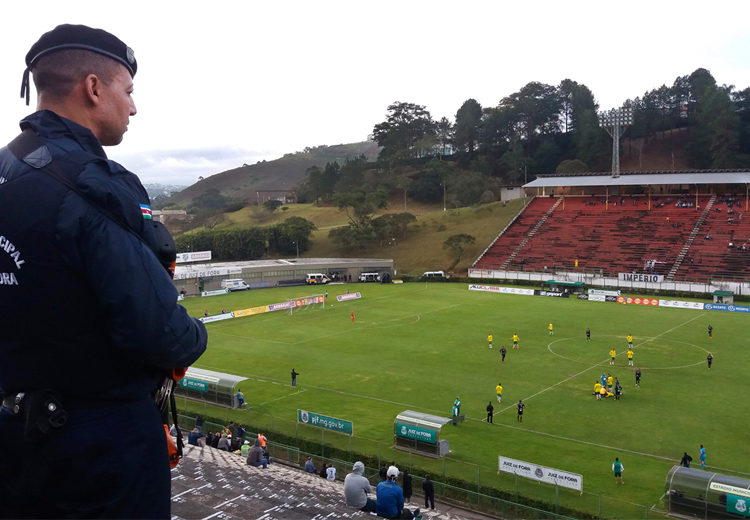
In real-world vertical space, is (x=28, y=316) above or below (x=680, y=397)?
above

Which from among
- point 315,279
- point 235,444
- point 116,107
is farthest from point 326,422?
point 315,279

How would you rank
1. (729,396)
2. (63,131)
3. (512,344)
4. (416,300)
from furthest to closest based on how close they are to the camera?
(416,300)
(512,344)
(729,396)
(63,131)

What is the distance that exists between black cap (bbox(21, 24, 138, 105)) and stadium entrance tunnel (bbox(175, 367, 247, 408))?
31.4 m

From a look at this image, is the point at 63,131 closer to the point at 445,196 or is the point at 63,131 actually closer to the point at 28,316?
the point at 28,316

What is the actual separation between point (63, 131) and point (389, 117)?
507ft

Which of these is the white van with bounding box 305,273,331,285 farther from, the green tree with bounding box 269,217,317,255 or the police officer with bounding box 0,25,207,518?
the police officer with bounding box 0,25,207,518

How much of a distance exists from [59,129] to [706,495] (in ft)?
76.9

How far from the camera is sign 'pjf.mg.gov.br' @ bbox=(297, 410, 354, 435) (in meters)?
27.9

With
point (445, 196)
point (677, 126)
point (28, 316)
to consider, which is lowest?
point (28, 316)

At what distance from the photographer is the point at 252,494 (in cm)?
1767

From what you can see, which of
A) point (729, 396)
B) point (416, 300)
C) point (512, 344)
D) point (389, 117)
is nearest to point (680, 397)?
point (729, 396)

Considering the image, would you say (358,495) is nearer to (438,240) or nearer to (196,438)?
(196,438)

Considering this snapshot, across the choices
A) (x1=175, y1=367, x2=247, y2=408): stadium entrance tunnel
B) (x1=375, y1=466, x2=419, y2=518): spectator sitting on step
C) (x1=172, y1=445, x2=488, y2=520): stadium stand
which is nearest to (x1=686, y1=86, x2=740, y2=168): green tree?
(x1=175, y1=367, x2=247, y2=408): stadium entrance tunnel

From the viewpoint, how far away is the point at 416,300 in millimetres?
68500
